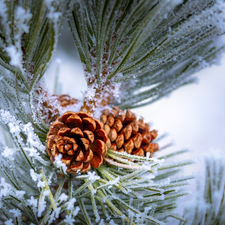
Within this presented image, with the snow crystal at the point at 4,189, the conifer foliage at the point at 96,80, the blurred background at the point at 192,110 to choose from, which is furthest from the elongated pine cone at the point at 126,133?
the blurred background at the point at 192,110

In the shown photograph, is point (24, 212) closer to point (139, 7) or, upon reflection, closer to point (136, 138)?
point (136, 138)

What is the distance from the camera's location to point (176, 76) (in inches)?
25.8

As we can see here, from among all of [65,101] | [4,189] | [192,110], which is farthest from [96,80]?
[192,110]

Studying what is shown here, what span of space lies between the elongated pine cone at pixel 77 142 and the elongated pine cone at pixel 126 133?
4 cm

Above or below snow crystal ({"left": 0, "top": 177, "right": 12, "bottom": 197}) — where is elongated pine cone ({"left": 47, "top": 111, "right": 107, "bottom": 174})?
above

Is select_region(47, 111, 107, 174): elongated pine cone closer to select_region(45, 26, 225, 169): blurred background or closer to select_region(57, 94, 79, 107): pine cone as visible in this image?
select_region(57, 94, 79, 107): pine cone

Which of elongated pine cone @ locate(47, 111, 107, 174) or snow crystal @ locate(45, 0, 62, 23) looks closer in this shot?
snow crystal @ locate(45, 0, 62, 23)

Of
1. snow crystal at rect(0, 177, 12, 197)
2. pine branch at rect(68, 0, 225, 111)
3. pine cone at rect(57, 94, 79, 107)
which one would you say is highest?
pine branch at rect(68, 0, 225, 111)

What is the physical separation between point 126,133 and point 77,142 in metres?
0.13

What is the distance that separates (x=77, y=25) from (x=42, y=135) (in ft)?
0.91

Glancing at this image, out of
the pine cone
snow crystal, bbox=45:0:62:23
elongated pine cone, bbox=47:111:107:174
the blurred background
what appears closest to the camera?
snow crystal, bbox=45:0:62:23

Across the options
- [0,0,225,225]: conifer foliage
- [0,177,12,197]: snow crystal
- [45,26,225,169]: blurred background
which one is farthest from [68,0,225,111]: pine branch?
[45,26,225,169]: blurred background

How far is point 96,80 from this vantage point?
0.57 meters

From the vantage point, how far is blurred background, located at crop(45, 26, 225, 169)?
150cm
